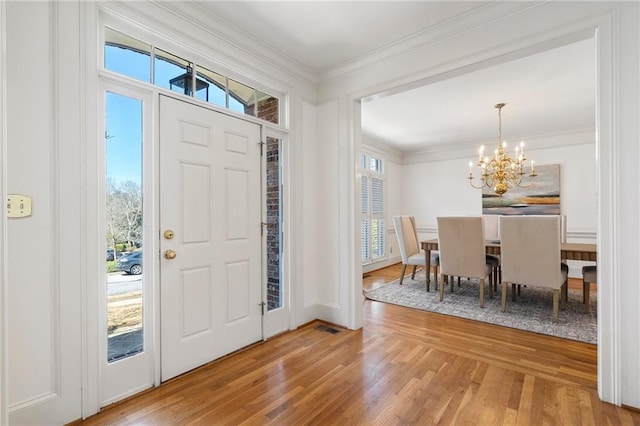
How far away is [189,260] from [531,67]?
3720 millimetres

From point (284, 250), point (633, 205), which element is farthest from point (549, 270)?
point (284, 250)

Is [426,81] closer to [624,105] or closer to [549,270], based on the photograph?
[624,105]

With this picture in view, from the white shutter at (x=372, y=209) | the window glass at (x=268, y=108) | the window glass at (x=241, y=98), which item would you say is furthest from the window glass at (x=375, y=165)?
the window glass at (x=241, y=98)

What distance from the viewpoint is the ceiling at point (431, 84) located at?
88.6 inches

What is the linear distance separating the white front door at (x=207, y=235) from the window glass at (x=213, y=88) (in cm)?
12

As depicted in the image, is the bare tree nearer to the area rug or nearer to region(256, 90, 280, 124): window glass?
region(256, 90, 280, 124): window glass

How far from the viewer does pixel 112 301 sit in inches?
73.9

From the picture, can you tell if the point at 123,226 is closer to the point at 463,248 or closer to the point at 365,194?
the point at 463,248

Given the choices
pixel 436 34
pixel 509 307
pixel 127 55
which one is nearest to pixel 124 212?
pixel 127 55

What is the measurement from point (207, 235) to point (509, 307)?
3.50 meters

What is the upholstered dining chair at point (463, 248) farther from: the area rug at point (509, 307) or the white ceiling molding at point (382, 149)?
the white ceiling molding at point (382, 149)

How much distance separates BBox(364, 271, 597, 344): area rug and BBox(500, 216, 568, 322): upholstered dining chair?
0.18 meters

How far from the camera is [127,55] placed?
1956mm

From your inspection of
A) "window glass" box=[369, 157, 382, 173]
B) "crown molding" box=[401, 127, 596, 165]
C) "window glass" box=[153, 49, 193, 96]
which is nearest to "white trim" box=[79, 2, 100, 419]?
"window glass" box=[153, 49, 193, 96]
